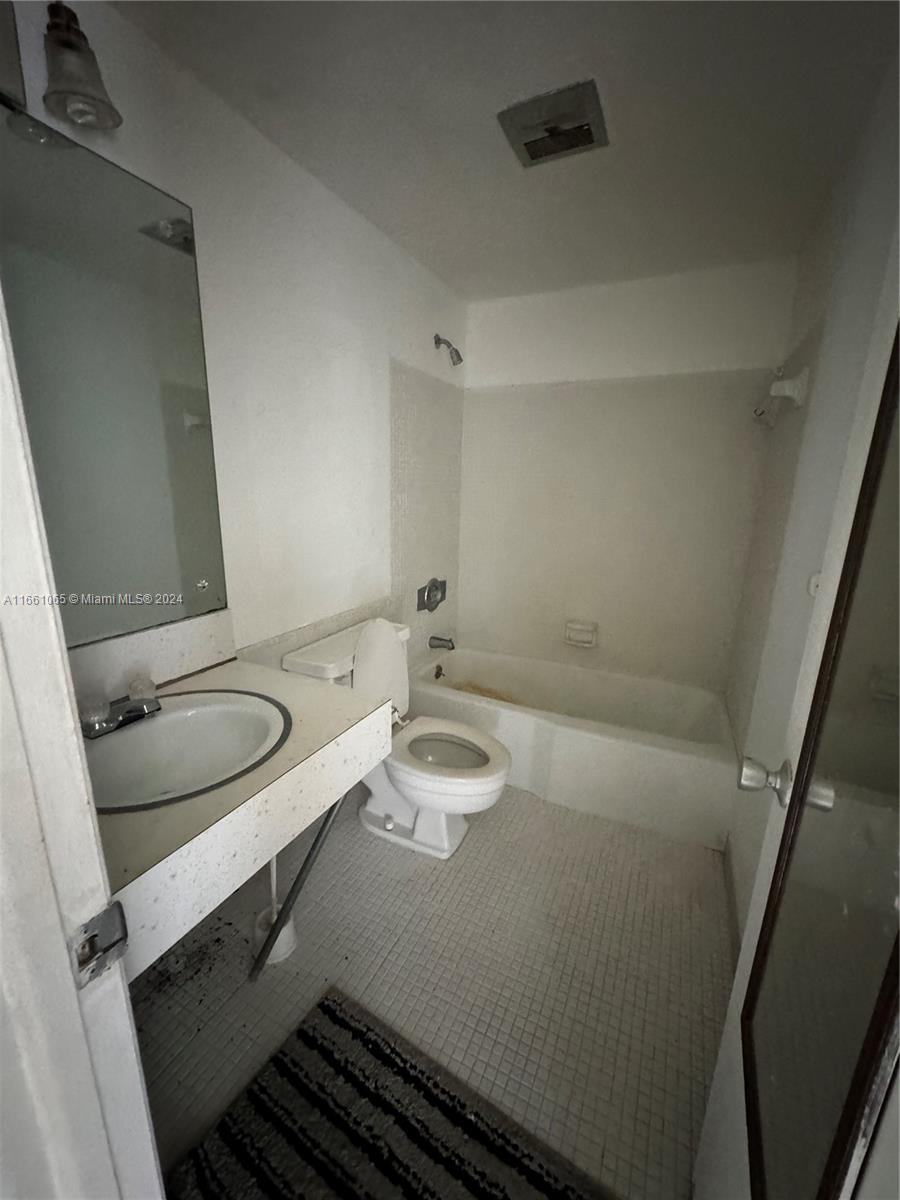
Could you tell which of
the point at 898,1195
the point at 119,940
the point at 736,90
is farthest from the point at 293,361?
the point at 898,1195

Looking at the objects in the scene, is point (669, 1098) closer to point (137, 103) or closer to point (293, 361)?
point (293, 361)

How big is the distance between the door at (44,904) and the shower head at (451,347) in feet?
7.43

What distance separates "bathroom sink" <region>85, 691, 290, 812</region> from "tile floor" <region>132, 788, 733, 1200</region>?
0.66 metres

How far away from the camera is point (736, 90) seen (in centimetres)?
117

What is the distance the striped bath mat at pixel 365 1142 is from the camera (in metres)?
0.91

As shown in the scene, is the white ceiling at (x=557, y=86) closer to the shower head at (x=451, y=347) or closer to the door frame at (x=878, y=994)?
the shower head at (x=451, y=347)

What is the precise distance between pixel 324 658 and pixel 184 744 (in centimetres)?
57

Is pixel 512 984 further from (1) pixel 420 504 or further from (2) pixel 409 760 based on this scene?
(1) pixel 420 504

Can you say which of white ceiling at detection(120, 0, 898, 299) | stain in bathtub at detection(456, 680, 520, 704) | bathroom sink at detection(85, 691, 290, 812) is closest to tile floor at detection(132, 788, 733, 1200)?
bathroom sink at detection(85, 691, 290, 812)

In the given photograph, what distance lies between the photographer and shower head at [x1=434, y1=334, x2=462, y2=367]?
2.31 m

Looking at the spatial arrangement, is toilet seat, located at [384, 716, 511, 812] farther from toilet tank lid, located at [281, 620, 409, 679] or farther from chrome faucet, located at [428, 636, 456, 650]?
chrome faucet, located at [428, 636, 456, 650]

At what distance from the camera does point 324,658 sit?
1604 mm
